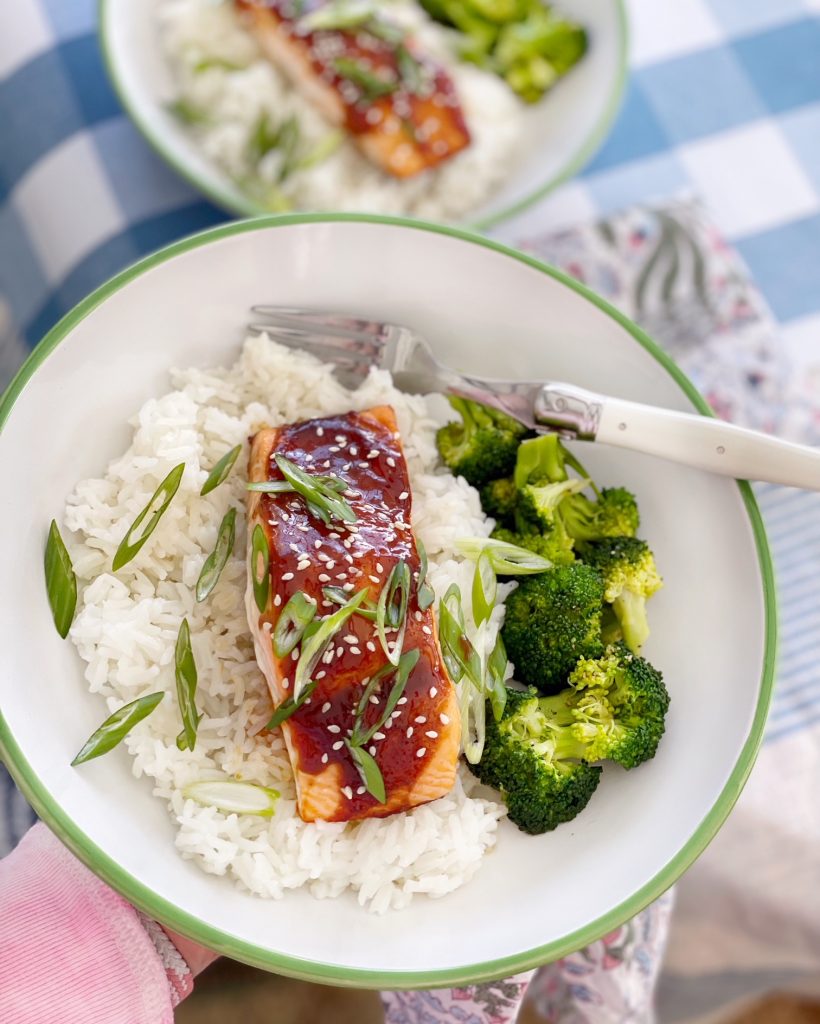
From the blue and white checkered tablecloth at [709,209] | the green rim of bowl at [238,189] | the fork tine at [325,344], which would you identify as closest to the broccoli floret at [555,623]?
the fork tine at [325,344]

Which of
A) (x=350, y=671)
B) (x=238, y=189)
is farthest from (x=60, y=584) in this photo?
(x=238, y=189)

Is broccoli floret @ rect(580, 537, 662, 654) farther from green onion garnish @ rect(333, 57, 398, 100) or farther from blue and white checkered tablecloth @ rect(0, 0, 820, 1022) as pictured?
green onion garnish @ rect(333, 57, 398, 100)

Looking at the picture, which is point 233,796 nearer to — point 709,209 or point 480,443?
point 480,443

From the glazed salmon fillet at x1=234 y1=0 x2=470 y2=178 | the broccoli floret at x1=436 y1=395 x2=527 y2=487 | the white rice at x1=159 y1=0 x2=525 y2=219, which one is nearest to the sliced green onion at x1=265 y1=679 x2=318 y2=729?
the broccoli floret at x1=436 y1=395 x2=527 y2=487

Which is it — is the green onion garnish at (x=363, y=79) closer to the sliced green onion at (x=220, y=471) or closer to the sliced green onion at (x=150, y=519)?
the sliced green onion at (x=220, y=471)

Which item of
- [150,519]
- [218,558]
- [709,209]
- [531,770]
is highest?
[150,519]

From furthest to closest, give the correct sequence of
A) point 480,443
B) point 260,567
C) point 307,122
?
point 307,122, point 480,443, point 260,567
